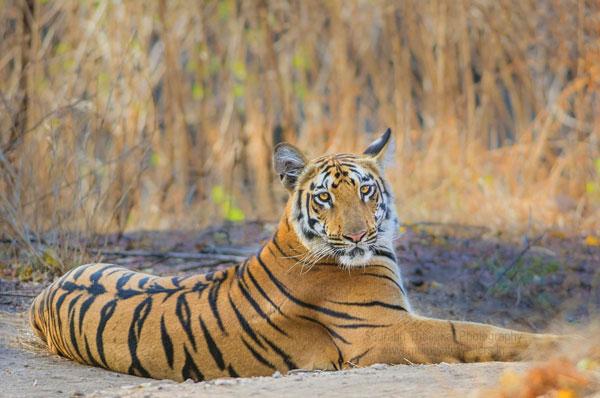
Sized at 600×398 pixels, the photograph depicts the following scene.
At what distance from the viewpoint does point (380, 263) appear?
3811mm

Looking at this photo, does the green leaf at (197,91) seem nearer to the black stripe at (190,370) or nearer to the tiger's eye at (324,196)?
the tiger's eye at (324,196)

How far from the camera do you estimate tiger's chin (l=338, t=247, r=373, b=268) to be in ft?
12.2

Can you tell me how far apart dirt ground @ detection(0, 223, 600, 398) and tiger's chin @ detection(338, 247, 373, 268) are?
0.59 m

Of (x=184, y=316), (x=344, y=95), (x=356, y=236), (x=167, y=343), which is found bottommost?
(x=167, y=343)

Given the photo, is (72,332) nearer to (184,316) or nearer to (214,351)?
(184,316)

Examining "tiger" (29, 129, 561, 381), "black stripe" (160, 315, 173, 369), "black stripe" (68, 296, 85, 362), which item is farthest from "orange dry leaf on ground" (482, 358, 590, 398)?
"black stripe" (68, 296, 85, 362)

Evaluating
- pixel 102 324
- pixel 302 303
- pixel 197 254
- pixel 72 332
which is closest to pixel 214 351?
pixel 302 303

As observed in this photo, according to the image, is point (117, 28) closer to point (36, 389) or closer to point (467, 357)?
point (36, 389)

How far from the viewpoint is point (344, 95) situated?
9.41m

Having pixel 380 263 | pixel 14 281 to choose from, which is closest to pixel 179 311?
pixel 380 263

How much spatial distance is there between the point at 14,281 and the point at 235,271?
2425 millimetres

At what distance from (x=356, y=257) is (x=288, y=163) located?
726 millimetres

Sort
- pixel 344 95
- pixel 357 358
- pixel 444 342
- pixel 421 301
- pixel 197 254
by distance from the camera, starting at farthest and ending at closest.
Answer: pixel 344 95
pixel 197 254
pixel 421 301
pixel 357 358
pixel 444 342

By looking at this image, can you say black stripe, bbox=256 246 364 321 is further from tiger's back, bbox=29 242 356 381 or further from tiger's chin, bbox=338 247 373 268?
tiger's chin, bbox=338 247 373 268
